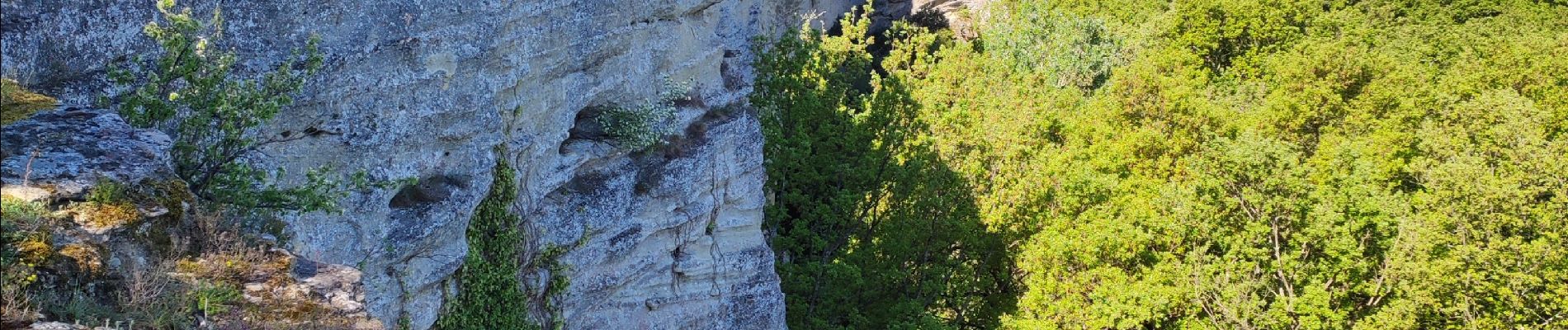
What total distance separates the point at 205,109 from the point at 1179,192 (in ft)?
57.9

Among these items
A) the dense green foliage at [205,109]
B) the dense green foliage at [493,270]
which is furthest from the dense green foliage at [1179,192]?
the dense green foliage at [205,109]

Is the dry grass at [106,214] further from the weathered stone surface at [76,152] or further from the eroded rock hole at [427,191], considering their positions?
the eroded rock hole at [427,191]

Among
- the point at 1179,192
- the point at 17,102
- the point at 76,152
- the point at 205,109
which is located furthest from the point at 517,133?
the point at 1179,192

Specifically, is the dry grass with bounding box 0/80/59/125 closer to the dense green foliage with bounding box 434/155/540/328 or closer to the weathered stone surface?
the weathered stone surface

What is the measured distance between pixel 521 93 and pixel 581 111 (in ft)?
6.41

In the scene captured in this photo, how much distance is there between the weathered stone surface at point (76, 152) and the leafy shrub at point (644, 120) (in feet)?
28.5

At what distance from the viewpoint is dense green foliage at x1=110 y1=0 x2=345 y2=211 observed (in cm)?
872

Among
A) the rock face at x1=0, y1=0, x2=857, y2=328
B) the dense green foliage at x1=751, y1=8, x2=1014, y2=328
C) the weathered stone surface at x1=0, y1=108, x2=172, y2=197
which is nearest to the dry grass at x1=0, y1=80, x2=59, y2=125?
the weathered stone surface at x1=0, y1=108, x2=172, y2=197

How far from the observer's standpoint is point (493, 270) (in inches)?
578

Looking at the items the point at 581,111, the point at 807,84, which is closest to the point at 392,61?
the point at 581,111

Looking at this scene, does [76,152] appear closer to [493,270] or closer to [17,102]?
[17,102]

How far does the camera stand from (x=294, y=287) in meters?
7.18

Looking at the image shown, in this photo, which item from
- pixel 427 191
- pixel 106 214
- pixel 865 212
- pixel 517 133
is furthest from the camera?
pixel 865 212

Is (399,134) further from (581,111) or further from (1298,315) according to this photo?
(1298,315)
